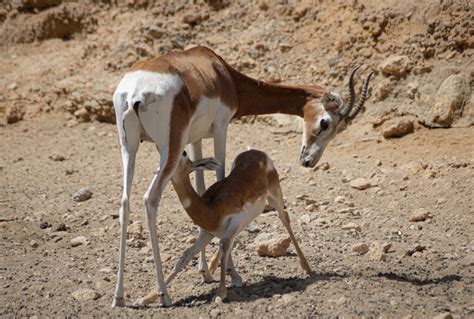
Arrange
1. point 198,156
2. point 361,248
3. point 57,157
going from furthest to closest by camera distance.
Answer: point 57,157 < point 198,156 < point 361,248

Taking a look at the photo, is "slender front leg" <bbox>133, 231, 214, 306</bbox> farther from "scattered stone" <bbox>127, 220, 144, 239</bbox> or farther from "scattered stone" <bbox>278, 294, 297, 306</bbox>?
"scattered stone" <bbox>127, 220, 144, 239</bbox>

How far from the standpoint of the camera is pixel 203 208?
6797 mm

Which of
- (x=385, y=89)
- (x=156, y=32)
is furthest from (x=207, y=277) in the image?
(x=156, y=32)

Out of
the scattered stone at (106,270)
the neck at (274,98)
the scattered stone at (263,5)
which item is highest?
the neck at (274,98)

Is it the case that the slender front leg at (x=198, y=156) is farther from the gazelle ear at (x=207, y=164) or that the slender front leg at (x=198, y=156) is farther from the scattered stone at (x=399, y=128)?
the scattered stone at (x=399, y=128)

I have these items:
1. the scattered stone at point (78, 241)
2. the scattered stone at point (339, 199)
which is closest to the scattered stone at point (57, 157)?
the scattered stone at point (78, 241)

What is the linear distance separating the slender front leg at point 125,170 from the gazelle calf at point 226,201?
9.0 inches

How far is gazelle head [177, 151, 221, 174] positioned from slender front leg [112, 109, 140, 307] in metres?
0.47

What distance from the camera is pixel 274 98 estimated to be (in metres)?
8.95

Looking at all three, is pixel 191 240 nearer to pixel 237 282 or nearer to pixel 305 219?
pixel 305 219

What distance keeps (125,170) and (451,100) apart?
7.08 meters

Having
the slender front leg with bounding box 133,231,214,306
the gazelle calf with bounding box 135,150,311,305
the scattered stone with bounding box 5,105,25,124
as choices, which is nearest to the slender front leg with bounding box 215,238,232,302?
the gazelle calf with bounding box 135,150,311,305

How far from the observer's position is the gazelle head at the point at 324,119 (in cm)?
850

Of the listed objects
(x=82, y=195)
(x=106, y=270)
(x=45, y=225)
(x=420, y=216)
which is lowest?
(x=82, y=195)
